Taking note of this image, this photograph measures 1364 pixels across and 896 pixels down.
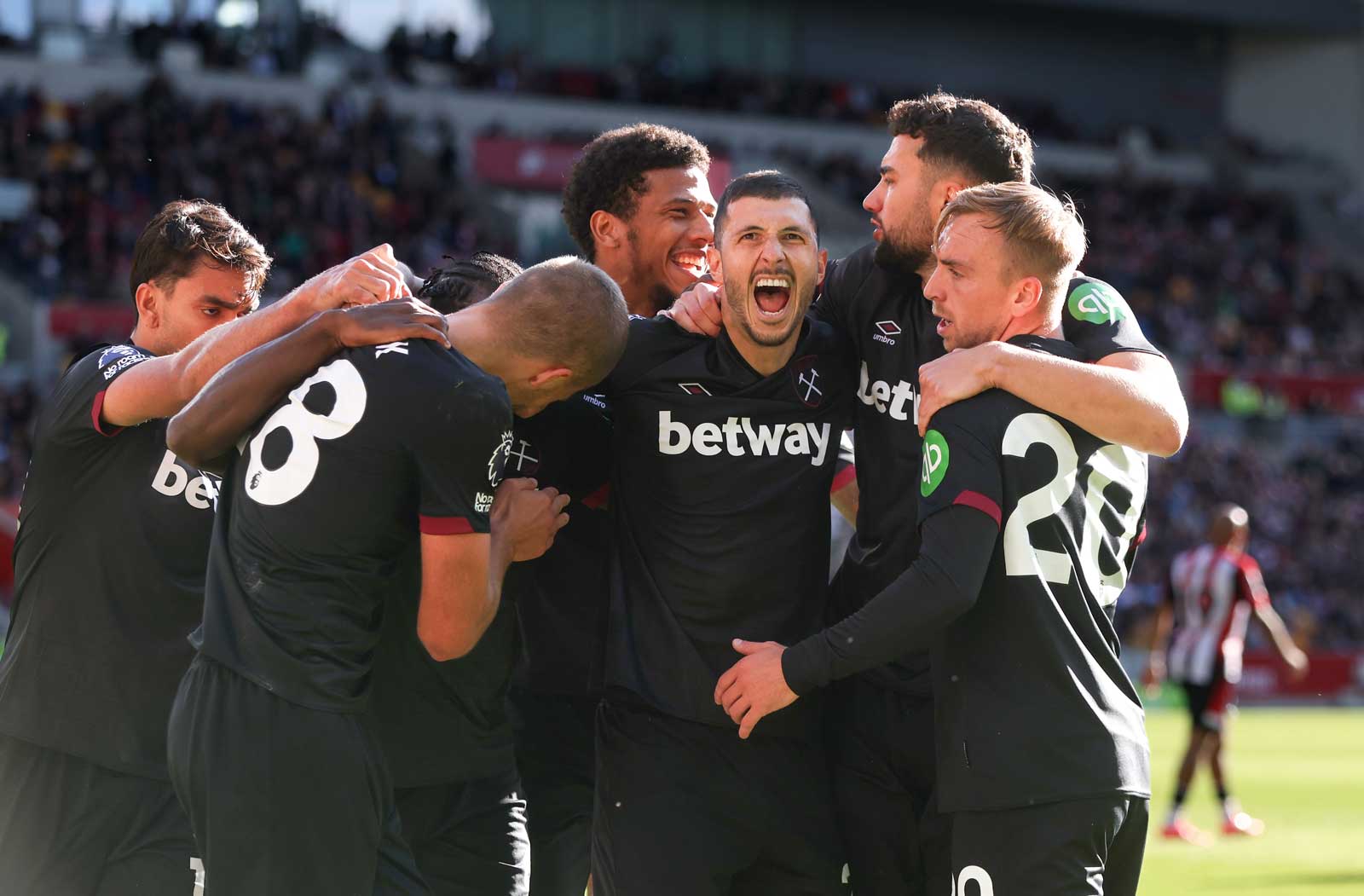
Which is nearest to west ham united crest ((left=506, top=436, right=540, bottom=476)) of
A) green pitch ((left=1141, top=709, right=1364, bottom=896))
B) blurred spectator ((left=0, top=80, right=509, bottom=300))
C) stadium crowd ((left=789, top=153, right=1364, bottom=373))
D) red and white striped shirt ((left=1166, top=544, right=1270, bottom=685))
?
green pitch ((left=1141, top=709, right=1364, bottom=896))

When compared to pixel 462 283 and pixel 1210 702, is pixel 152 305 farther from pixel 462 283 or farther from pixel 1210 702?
pixel 1210 702

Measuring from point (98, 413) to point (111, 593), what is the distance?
566 mm

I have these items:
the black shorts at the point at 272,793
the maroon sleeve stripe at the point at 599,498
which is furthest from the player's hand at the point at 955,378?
the black shorts at the point at 272,793

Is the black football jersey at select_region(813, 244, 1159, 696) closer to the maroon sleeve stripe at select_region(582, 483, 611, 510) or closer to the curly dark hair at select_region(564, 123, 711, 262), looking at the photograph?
the maroon sleeve stripe at select_region(582, 483, 611, 510)

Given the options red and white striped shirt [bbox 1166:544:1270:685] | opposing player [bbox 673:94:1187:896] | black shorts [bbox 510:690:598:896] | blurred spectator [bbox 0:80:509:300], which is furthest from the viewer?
blurred spectator [bbox 0:80:509:300]

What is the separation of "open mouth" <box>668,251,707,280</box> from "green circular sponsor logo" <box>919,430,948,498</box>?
73.8 inches

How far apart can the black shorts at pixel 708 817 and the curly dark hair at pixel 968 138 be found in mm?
1730

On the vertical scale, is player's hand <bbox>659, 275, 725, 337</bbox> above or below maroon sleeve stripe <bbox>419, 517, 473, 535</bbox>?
above

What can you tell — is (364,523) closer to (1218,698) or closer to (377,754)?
(377,754)

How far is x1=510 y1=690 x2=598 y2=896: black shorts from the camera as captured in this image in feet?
17.2

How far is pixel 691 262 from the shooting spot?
18.6 ft

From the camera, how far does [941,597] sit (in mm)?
3801

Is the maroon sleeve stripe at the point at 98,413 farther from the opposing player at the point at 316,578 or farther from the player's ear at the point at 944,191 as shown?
the player's ear at the point at 944,191

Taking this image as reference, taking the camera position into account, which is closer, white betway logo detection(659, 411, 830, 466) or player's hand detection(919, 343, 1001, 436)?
player's hand detection(919, 343, 1001, 436)
